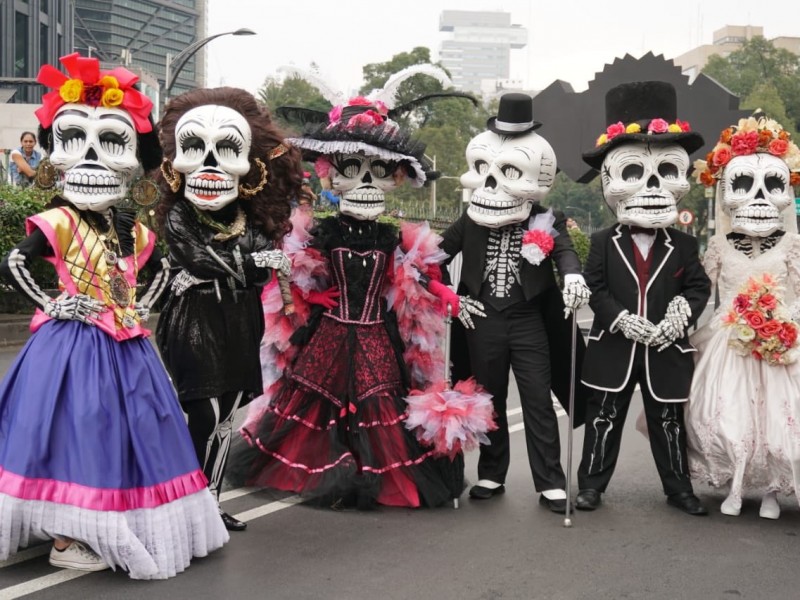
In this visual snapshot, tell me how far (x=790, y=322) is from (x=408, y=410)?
2.22 meters

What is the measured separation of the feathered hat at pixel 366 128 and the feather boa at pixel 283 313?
0.50 meters

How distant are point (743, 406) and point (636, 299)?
0.85 metres

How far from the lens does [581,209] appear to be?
8556 centimetres

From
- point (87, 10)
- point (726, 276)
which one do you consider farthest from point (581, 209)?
point (726, 276)

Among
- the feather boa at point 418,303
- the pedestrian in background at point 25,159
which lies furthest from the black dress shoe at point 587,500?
the pedestrian in background at point 25,159

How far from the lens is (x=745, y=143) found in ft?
20.3

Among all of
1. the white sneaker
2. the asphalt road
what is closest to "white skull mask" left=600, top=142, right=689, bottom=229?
the asphalt road

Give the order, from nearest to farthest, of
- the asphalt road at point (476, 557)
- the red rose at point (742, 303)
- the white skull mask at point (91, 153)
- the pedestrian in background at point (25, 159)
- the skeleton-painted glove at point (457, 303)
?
the asphalt road at point (476, 557) → the white skull mask at point (91, 153) → the red rose at point (742, 303) → the skeleton-painted glove at point (457, 303) → the pedestrian in background at point (25, 159)

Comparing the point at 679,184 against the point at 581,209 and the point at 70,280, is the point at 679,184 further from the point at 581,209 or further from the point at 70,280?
the point at 581,209

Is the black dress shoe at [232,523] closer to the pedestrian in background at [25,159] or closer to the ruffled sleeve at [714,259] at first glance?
the ruffled sleeve at [714,259]

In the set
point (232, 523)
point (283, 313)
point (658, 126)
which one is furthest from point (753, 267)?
point (232, 523)

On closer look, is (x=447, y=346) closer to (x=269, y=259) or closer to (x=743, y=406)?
(x=269, y=259)

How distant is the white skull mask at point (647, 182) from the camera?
6000 mm

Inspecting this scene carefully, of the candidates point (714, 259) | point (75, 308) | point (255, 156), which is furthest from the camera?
point (714, 259)
